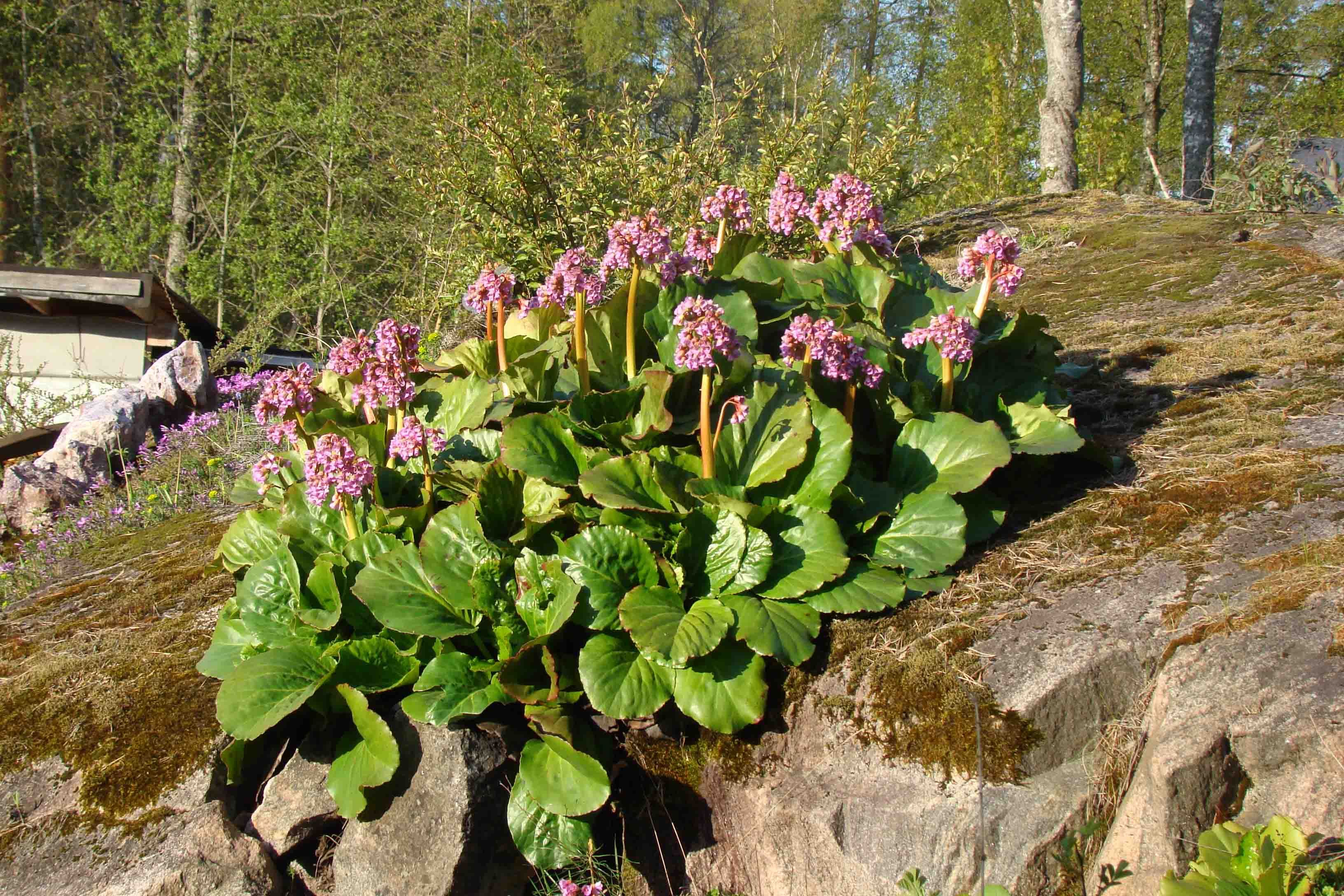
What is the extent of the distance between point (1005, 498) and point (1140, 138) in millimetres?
22335

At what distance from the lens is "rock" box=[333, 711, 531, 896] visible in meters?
2.37

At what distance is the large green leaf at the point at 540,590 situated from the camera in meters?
2.43

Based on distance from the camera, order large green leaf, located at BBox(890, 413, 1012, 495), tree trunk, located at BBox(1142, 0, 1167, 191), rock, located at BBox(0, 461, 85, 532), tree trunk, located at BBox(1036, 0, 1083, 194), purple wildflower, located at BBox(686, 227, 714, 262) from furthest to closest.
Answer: tree trunk, located at BBox(1142, 0, 1167, 191), tree trunk, located at BBox(1036, 0, 1083, 194), rock, located at BBox(0, 461, 85, 532), purple wildflower, located at BBox(686, 227, 714, 262), large green leaf, located at BBox(890, 413, 1012, 495)

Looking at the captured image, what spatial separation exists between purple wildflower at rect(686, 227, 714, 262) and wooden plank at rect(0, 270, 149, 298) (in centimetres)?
642

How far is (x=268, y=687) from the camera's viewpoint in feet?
7.95

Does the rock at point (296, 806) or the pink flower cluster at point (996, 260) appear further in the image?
the pink flower cluster at point (996, 260)

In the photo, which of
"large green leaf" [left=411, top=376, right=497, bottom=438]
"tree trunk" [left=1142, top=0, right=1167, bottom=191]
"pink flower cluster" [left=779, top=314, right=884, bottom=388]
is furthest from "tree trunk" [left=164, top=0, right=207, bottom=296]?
"tree trunk" [left=1142, top=0, right=1167, bottom=191]

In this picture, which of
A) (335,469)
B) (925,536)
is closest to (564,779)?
(335,469)

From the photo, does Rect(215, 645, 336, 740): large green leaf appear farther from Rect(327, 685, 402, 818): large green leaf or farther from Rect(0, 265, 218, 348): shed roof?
Rect(0, 265, 218, 348): shed roof

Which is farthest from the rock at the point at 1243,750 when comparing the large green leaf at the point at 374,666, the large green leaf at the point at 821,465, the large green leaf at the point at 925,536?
the large green leaf at the point at 374,666

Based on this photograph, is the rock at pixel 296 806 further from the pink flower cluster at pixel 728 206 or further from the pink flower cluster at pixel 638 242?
the pink flower cluster at pixel 728 206

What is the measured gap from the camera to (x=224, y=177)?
47.6ft

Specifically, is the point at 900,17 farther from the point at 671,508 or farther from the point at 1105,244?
the point at 671,508

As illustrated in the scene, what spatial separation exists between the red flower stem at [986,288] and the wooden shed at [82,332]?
7.05 meters
